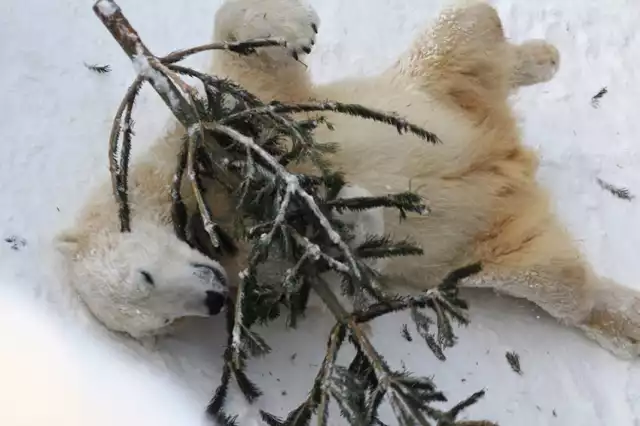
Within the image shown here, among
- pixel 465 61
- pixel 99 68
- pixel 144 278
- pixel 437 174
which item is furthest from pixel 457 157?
pixel 99 68

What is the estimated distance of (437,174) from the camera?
1687 mm

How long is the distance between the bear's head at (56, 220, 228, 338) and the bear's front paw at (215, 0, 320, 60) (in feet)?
1.44

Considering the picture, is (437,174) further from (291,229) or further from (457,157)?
(291,229)

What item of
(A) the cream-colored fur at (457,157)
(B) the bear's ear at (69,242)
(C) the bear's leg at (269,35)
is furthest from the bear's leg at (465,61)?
(B) the bear's ear at (69,242)

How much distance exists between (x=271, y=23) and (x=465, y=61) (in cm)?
43

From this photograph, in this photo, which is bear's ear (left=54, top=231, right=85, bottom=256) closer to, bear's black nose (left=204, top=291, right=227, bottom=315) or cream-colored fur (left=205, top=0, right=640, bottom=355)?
bear's black nose (left=204, top=291, right=227, bottom=315)

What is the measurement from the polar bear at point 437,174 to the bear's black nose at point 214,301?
92 millimetres

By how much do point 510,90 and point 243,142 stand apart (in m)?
0.86

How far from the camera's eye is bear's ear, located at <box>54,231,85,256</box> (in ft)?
5.05

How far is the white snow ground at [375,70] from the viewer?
1721 millimetres

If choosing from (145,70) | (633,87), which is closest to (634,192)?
(633,87)

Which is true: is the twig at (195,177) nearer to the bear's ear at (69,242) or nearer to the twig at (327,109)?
the twig at (327,109)

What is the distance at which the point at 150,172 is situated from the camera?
1564 mm

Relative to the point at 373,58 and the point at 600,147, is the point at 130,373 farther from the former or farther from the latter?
the point at 600,147
